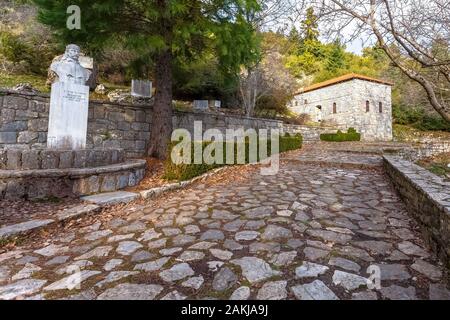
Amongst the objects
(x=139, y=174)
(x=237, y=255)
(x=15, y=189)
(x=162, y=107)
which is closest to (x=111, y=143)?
(x=162, y=107)

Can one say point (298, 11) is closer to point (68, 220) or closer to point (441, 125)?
point (68, 220)

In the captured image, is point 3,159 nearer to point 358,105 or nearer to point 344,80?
point 358,105

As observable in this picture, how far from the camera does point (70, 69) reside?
16.1 ft

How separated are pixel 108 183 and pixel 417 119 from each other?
29.5 meters

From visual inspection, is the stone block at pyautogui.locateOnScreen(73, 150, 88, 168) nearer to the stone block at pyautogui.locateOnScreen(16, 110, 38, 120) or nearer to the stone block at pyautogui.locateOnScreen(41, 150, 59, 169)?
the stone block at pyautogui.locateOnScreen(41, 150, 59, 169)

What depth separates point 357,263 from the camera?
2195 millimetres

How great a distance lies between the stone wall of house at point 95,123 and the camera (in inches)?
249

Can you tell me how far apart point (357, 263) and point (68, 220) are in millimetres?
3274

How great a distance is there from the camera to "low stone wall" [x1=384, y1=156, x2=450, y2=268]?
7.13 feet

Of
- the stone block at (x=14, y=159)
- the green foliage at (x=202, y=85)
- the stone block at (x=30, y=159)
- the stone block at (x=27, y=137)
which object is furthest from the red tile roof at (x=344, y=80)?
the stone block at (x=14, y=159)

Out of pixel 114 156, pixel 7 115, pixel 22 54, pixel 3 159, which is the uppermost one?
pixel 22 54

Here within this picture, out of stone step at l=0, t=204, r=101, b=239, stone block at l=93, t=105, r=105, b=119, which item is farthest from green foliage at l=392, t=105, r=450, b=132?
stone step at l=0, t=204, r=101, b=239

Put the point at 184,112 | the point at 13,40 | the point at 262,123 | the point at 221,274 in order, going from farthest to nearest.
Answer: the point at 262,123, the point at 13,40, the point at 184,112, the point at 221,274
